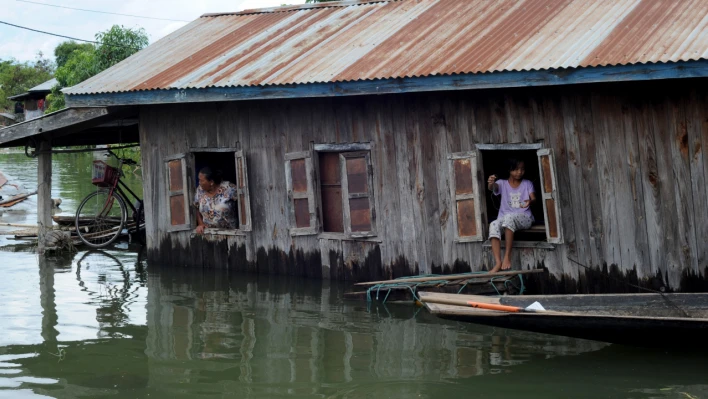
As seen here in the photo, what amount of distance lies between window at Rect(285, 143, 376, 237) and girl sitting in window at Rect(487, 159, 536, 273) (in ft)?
5.15

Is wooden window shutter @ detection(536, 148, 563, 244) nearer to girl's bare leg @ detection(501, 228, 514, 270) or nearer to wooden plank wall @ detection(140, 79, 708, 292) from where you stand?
wooden plank wall @ detection(140, 79, 708, 292)

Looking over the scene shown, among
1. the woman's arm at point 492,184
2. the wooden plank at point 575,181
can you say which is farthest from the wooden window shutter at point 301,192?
the wooden plank at point 575,181

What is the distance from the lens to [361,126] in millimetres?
10328

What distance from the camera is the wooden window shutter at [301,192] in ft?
35.1

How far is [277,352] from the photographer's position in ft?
26.6

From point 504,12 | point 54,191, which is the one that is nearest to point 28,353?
point 504,12

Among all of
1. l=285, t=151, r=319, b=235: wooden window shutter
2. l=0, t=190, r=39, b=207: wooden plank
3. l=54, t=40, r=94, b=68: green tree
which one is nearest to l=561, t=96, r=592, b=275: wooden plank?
l=285, t=151, r=319, b=235: wooden window shutter

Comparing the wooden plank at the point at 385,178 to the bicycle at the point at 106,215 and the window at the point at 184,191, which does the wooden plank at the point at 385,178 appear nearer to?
the window at the point at 184,191

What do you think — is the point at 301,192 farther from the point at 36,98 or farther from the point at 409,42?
the point at 36,98

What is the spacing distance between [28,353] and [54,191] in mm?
18305

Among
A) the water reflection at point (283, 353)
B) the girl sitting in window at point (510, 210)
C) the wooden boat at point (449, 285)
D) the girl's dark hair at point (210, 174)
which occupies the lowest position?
the water reflection at point (283, 353)

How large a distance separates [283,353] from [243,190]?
3661 mm

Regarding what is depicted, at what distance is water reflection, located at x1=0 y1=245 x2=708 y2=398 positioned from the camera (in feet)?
23.1

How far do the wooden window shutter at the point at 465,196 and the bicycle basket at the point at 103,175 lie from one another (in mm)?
6746
